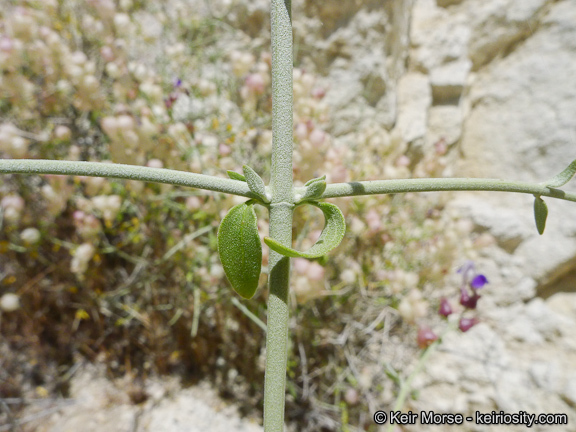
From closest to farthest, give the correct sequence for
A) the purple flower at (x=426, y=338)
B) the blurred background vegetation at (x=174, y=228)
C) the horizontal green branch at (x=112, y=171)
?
the horizontal green branch at (x=112, y=171) → the purple flower at (x=426, y=338) → the blurred background vegetation at (x=174, y=228)

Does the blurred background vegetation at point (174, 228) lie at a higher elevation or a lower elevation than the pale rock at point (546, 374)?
higher

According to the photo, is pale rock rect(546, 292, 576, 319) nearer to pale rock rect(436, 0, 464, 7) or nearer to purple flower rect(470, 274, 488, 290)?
purple flower rect(470, 274, 488, 290)

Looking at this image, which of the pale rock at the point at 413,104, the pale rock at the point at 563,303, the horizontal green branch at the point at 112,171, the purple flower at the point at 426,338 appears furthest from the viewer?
the pale rock at the point at 413,104

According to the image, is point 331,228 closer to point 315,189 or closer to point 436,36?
point 315,189

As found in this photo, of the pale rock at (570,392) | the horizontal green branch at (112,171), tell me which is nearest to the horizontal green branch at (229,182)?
the horizontal green branch at (112,171)

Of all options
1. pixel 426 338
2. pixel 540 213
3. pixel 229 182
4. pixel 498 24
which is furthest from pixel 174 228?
pixel 498 24

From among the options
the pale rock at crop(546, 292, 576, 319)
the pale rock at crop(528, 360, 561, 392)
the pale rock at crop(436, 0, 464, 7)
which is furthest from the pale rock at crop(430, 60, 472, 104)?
the pale rock at crop(528, 360, 561, 392)

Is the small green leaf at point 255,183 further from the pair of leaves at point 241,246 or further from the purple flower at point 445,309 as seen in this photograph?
the purple flower at point 445,309

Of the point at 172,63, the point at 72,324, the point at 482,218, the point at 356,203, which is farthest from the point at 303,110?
the point at 72,324
